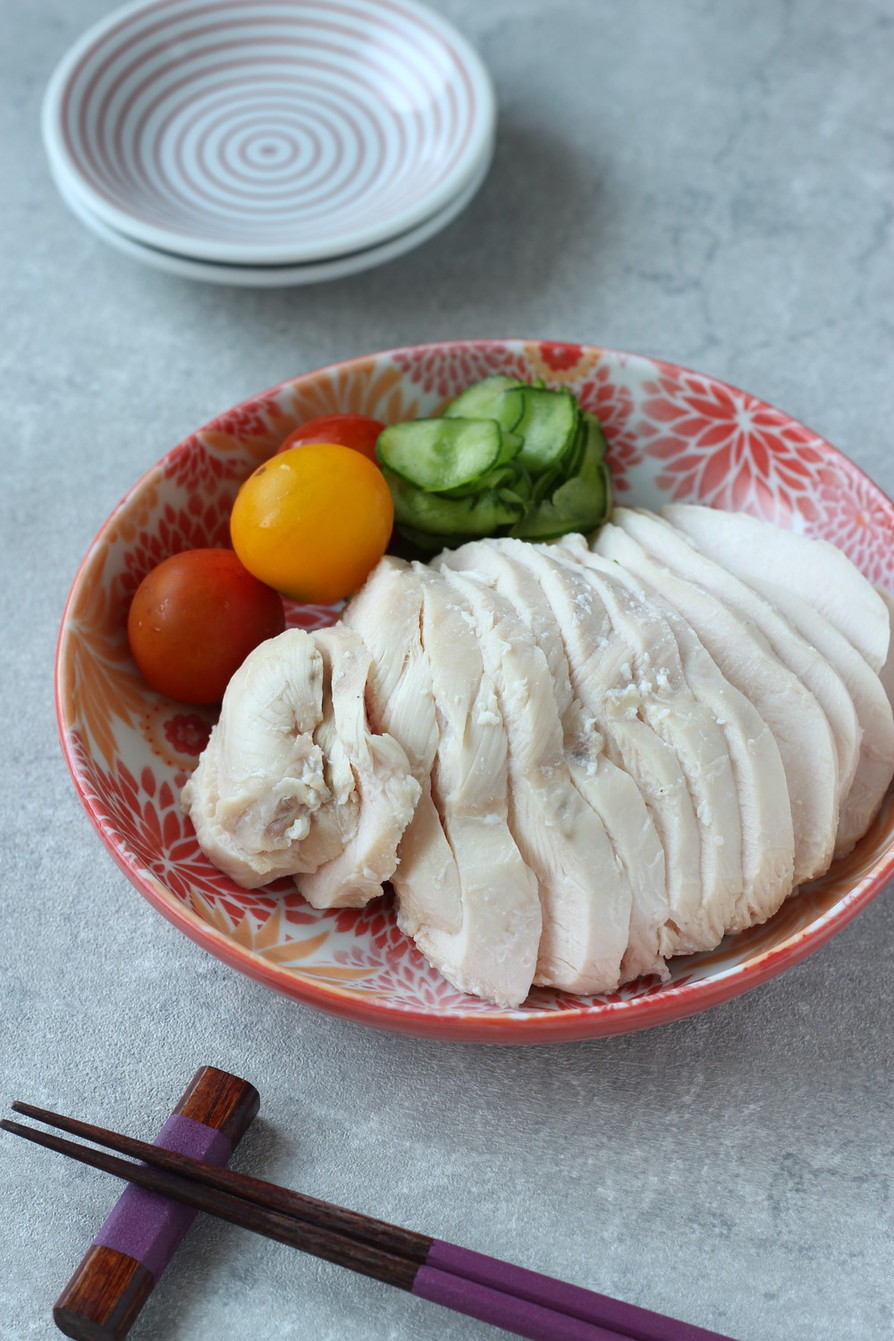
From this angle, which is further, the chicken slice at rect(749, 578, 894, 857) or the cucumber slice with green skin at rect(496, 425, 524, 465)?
the cucumber slice with green skin at rect(496, 425, 524, 465)

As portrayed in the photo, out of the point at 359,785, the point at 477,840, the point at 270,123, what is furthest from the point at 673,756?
the point at 270,123

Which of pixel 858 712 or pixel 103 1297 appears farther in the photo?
pixel 858 712

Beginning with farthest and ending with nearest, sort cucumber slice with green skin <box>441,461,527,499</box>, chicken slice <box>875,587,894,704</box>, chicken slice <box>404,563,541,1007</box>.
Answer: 1. cucumber slice with green skin <box>441,461,527,499</box>
2. chicken slice <box>875,587,894,704</box>
3. chicken slice <box>404,563,541,1007</box>

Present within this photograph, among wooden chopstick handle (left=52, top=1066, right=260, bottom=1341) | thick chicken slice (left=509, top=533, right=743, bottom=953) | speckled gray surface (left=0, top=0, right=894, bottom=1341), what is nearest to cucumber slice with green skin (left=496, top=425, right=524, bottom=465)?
thick chicken slice (left=509, top=533, right=743, bottom=953)

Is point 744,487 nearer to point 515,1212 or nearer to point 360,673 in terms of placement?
point 360,673

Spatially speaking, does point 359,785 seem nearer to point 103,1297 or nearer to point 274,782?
point 274,782

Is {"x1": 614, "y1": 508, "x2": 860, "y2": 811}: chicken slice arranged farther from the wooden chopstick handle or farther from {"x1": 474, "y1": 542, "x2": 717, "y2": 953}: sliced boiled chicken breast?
the wooden chopstick handle
